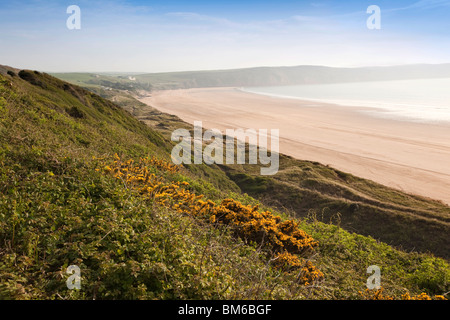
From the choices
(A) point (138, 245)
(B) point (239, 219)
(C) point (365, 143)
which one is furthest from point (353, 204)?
(C) point (365, 143)

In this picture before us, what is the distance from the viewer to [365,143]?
42.5 meters

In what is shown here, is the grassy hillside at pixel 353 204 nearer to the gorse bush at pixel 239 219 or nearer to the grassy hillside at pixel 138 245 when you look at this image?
the grassy hillside at pixel 138 245

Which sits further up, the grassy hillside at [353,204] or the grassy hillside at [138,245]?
the grassy hillside at [138,245]

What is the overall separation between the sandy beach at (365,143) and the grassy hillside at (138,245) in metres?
20.3

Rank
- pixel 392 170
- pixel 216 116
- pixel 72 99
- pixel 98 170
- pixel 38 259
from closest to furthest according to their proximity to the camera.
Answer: pixel 38 259
pixel 98 170
pixel 72 99
pixel 392 170
pixel 216 116

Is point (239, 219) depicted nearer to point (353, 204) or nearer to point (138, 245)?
point (138, 245)

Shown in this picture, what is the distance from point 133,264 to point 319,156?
116 feet

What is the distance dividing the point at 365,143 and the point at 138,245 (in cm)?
4348

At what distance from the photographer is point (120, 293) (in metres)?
4.34

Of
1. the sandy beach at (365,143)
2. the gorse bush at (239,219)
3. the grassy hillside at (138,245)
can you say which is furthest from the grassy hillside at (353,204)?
the sandy beach at (365,143)

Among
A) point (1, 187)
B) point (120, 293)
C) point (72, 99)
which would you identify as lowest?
point (120, 293)

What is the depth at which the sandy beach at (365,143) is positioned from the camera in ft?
97.7
